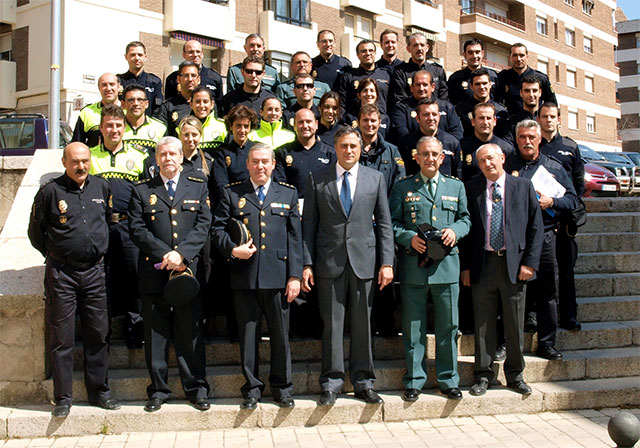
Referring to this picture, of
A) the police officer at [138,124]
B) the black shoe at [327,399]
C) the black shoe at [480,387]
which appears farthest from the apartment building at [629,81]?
the black shoe at [327,399]

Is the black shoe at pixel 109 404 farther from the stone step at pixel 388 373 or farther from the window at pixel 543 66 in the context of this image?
the window at pixel 543 66

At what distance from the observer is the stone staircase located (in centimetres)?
528

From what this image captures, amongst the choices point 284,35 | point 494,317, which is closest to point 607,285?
point 494,317

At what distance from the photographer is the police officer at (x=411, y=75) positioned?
8508 mm

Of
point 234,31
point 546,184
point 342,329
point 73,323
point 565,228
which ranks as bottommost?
point 342,329

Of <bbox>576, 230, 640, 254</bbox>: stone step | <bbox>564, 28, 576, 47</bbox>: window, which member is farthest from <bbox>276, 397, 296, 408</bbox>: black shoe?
<bbox>564, 28, 576, 47</bbox>: window

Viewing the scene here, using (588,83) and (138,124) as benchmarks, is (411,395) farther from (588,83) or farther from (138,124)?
(588,83)

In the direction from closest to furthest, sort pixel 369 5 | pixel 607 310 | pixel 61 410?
pixel 61 410, pixel 607 310, pixel 369 5

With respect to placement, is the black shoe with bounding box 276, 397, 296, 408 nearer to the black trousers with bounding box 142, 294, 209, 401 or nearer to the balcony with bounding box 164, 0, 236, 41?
the black trousers with bounding box 142, 294, 209, 401

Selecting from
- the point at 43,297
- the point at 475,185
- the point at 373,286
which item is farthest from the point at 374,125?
the point at 43,297

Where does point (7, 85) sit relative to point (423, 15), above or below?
below

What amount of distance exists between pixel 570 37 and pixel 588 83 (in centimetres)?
376

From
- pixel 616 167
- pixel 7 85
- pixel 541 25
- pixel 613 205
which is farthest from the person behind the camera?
pixel 541 25

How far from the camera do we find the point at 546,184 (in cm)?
630
